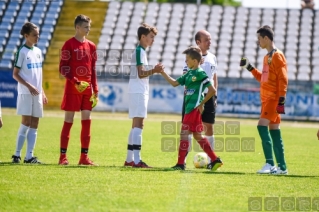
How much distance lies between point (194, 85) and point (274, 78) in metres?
1.32

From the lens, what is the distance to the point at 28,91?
11.9m

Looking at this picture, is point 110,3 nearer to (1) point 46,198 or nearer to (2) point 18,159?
(2) point 18,159

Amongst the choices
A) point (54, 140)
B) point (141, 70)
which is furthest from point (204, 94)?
point (54, 140)

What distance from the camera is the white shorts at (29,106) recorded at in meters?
11.8

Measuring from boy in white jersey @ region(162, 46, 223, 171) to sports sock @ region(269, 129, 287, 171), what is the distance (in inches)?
39.4

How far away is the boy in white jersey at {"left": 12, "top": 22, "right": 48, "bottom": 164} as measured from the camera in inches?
463

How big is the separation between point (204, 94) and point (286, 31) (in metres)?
30.5

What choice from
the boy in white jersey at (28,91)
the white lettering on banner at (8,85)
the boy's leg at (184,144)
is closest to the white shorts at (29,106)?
the boy in white jersey at (28,91)

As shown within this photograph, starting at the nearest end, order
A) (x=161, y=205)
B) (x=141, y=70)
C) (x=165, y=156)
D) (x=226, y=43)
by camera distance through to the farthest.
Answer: (x=161, y=205) → (x=141, y=70) → (x=165, y=156) → (x=226, y=43)

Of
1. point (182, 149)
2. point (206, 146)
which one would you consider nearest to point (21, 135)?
point (182, 149)


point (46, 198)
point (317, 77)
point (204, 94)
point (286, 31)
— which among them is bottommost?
point (46, 198)

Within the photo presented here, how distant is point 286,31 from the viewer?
4125 centimetres

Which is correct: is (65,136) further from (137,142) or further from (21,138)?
(137,142)

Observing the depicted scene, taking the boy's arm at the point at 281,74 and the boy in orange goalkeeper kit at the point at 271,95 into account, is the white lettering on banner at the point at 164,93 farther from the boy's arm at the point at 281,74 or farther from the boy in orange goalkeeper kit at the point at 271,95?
the boy's arm at the point at 281,74
